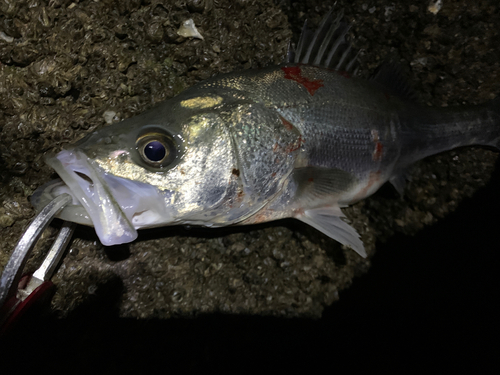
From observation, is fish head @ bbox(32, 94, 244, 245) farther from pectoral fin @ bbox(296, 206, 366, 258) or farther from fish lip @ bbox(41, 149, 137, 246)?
pectoral fin @ bbox(296, 206, 366, 258)

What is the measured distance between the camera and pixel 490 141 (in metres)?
1.77

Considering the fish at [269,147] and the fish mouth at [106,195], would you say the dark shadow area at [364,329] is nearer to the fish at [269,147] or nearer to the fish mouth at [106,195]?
the fish at [269,147]

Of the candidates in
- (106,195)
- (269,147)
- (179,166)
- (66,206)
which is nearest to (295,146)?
(269,147)

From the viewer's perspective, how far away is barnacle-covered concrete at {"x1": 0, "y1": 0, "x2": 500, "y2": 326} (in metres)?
1.36

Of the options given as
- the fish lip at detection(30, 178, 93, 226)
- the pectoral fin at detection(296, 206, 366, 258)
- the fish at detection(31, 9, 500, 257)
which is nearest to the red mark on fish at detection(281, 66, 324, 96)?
the fish at detection(31, 9, 500, 257)

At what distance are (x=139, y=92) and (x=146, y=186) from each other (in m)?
0.66

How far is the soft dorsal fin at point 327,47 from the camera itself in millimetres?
1576

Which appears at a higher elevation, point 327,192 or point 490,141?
point 490,141

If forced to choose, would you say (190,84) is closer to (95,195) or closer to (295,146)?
(295,146)

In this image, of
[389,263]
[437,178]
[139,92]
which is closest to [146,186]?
[139,92]

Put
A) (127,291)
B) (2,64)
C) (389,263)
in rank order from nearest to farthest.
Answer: (2,64)
(127,291)
(389,263)

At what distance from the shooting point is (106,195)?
104 centimetres

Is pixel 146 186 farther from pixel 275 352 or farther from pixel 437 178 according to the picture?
pixel 437 178

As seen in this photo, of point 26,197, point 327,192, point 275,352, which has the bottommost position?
point 275,352
